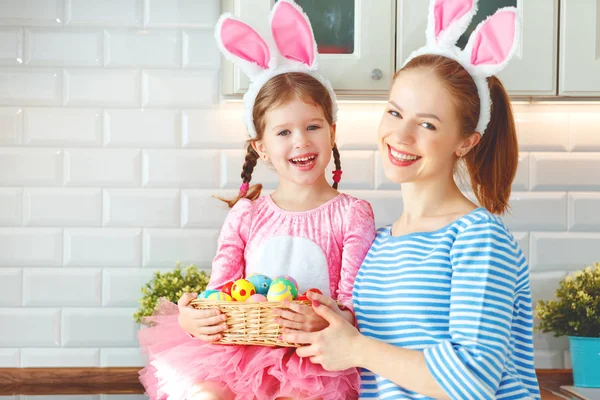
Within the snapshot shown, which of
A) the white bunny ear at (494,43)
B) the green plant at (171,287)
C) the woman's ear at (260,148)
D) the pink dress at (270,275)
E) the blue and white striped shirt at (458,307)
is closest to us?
the blue and white striped shirt at (458,307)

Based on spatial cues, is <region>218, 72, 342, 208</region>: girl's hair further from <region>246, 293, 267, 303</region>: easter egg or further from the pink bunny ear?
<region>246, 293, 267, 303</region>: easter egg

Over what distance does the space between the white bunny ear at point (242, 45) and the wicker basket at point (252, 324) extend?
1.77 ft

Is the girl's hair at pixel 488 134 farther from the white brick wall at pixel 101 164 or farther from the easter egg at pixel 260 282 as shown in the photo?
the white brick wall at pixel 101 164

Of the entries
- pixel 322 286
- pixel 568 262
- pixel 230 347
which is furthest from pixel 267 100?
pixel 568 262

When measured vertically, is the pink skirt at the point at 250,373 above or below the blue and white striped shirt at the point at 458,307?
below

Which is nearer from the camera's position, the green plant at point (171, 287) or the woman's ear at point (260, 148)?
the woman's ear at point (260, 148)

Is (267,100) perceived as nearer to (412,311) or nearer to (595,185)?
(412,311)

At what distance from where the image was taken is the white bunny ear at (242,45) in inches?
61.4

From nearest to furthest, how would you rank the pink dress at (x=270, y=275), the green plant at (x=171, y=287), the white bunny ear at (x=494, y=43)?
the white bunny ear at (x=494, y=43) < the pink dress at (x=270, y=275) < the green plant at (x=171, y=287)

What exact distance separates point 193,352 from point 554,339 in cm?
133

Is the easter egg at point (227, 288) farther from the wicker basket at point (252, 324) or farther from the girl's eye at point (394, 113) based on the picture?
the girl's eye at point (394, 113)

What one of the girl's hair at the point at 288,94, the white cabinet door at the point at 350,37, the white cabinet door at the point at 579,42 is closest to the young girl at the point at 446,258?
the girl's hair at the point at 288,94

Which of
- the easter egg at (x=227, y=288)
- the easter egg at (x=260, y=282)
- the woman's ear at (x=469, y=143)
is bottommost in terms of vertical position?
the easter egg at (x=227, y=288)

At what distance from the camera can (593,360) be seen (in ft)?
6.73
